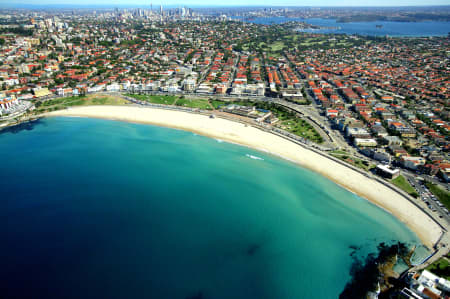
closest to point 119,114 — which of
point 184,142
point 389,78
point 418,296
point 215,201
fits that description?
point 184,142

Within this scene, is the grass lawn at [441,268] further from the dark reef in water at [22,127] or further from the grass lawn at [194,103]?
the dark reef in water at [22,127]

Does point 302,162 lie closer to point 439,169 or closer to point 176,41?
point 439,169

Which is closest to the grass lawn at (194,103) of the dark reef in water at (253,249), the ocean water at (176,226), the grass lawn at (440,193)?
the ocean water at (176,226)

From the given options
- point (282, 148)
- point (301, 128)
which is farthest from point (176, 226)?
point (301, 128)

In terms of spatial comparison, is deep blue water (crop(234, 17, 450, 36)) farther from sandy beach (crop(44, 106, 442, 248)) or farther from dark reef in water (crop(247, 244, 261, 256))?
dark reef in water (crop(247, 244, 261, 256))

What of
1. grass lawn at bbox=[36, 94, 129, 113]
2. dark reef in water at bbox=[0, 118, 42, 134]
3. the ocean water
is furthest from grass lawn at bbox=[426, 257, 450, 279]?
dark reef in water at bbox=[0, 118, 42, 134]
